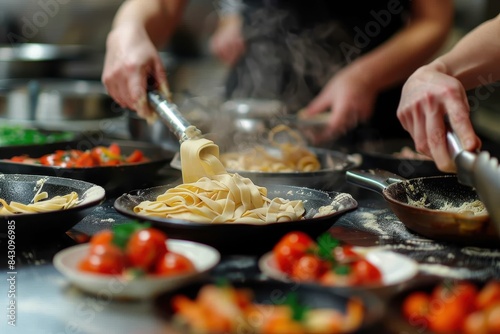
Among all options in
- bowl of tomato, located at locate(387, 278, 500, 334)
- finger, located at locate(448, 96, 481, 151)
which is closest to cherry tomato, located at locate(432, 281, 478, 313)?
bowl of tomato, located at locate(387, 278, 500, 334)

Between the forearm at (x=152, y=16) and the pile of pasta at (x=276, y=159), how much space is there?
0.84 meters

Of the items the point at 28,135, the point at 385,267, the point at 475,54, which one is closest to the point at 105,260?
the point at 385,267

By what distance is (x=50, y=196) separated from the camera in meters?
2.48

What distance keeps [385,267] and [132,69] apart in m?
1.88

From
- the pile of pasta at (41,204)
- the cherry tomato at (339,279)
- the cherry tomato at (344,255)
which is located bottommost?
the cherry tomato at (344,255)

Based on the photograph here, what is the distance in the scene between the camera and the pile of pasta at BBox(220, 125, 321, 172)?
10.7 ft

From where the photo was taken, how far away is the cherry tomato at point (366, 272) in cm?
156

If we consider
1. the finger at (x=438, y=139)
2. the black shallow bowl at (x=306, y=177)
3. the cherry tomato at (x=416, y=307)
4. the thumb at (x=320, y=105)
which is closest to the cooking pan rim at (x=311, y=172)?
the black shallow bowl at (x=306, y=177)

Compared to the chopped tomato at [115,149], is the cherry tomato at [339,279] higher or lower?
higher

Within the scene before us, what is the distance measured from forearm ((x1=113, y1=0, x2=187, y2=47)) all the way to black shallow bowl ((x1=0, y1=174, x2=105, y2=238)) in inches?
50.2

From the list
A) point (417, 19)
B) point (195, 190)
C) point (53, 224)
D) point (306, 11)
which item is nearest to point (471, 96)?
point (417, 19)

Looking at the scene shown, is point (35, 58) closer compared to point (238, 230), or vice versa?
point (238, 230)

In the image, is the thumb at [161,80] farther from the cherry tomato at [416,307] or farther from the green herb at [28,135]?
the cherry tomato at [416,307]

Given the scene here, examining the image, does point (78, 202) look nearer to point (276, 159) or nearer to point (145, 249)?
point (145, 249)
